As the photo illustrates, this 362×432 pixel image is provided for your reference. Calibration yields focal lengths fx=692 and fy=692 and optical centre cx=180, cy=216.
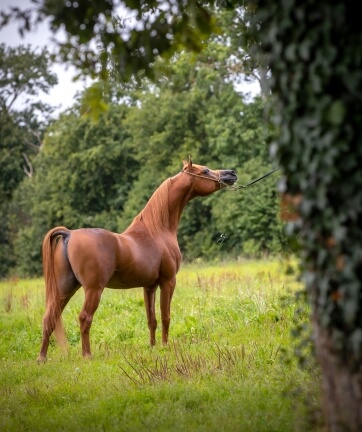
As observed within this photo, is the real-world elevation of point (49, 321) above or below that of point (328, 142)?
below

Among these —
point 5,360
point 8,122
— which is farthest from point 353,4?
point 8,122

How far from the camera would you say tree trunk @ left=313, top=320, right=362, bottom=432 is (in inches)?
152

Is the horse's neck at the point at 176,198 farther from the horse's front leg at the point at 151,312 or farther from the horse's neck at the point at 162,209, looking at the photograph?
the horse's front leg at the point at 151,312

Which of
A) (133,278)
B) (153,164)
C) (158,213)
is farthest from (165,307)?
(153,164)

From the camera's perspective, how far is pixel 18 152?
47688 millimetres

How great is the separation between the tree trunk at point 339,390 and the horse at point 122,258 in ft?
16.4

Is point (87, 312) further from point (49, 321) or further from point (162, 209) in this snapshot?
point (162, 209)

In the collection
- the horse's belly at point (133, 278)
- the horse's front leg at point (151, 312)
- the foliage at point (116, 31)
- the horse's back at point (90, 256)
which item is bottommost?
the horse's front leg at point (151, 312)

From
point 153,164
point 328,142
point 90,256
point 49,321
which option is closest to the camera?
point 328,142

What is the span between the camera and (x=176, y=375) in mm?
7027

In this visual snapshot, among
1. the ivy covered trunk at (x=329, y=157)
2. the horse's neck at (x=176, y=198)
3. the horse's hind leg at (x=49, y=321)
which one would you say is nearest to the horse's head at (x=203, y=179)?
the horse's neck at (x=176, y=198)

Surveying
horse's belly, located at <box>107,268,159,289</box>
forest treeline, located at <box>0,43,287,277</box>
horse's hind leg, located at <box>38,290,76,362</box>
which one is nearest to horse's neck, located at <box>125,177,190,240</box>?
horse's belly, located at <box>107,268,159,289</box>

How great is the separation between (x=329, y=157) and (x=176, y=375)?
3995 millimetres

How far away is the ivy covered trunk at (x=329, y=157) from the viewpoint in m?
3.65
